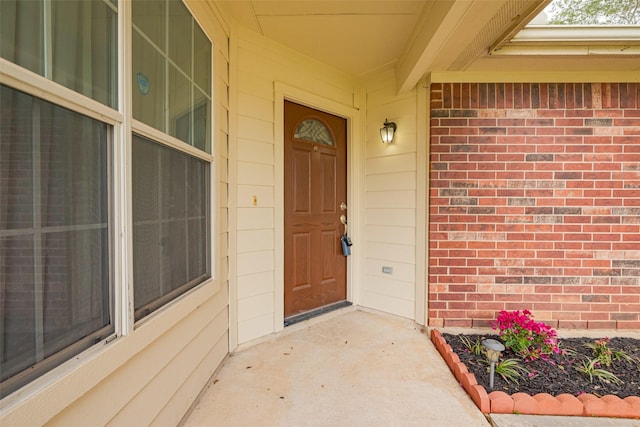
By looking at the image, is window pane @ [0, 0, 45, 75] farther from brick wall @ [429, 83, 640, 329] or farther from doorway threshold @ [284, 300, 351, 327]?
brick wall @ [429, 83, 640, 329]

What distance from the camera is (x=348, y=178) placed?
315cm

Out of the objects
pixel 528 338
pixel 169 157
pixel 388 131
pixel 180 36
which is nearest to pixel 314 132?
pixel 388 131

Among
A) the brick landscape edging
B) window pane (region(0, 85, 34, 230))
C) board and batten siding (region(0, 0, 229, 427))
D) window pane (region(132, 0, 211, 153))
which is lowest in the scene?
the brick landscape edging

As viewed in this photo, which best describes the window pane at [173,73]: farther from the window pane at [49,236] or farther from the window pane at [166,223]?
the window pane at [49,236]

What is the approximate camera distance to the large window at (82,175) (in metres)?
0.72

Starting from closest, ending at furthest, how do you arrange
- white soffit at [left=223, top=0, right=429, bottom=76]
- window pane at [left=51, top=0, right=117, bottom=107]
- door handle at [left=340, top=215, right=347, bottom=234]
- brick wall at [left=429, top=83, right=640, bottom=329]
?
window pane at [left=51, top=0, right=117, bottom=107]
white soffit at [left=223, top=0, right=429, bottom=76]
brick wall at [left=429, top=83, right=640, bottom=329]
door handle at [left=340, top=215, right=347, bottom=234]

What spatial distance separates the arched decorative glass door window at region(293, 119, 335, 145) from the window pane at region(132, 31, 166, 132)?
1511 millimetres

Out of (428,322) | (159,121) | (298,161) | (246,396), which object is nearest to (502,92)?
(298,161)

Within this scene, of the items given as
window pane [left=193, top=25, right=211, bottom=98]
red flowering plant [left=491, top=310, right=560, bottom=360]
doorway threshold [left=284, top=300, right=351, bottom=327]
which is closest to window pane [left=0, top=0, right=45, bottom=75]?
window pane [left=193, top=25, right=211, bottom=98]

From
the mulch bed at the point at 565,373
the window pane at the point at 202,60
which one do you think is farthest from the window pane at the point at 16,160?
the mulch bed at the point at 565,373

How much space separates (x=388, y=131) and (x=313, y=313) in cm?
201

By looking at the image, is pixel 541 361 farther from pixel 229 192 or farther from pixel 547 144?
pixel 229 192

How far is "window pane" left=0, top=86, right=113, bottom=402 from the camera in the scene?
71 cm

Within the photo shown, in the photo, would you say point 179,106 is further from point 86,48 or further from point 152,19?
point 86,48
